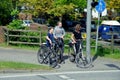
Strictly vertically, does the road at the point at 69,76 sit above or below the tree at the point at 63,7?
below

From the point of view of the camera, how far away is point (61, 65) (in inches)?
691

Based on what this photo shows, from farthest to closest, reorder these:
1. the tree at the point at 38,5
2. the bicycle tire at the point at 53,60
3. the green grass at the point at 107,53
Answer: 1. the tree at the point at 38,5
2. the green grass at the point at 107,53
3. the bicycle tire at the point at 53,60

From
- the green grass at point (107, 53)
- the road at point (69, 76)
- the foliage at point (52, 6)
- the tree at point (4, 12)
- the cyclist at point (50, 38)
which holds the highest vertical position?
the foliage at point (52, 6)

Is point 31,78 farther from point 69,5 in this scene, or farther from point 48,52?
point 69,5

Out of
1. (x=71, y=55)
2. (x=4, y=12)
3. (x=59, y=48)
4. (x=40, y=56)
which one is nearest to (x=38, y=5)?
(x=4, y=12)

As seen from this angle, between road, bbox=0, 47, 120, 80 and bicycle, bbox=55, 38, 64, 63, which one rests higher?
bicycle, bbox=55, 38, 64, 63

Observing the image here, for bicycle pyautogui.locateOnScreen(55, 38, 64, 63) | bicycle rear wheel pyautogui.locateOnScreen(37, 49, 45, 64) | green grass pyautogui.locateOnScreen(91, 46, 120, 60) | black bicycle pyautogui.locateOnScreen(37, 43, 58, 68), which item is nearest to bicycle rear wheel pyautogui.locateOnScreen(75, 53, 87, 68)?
bicycle pyautogui.locateOnScreen(55, 38, 64, 63)

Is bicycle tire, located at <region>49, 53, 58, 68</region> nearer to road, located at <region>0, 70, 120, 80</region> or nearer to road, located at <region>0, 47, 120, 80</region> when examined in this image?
road, located at <region>0, 47, 120, 80</region>

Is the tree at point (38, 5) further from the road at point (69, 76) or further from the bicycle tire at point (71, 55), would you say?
the road at point (69, 76)

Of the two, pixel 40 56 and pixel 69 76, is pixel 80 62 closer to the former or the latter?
pixel 40 56

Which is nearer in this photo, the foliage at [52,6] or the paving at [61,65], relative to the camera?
the paving at [61,65]

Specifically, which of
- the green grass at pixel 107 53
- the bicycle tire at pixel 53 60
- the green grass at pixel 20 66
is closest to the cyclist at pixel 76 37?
the bicycle tire at pixel 53 60

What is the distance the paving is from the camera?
56.0 feet

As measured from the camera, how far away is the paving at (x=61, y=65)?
17.1 meters
